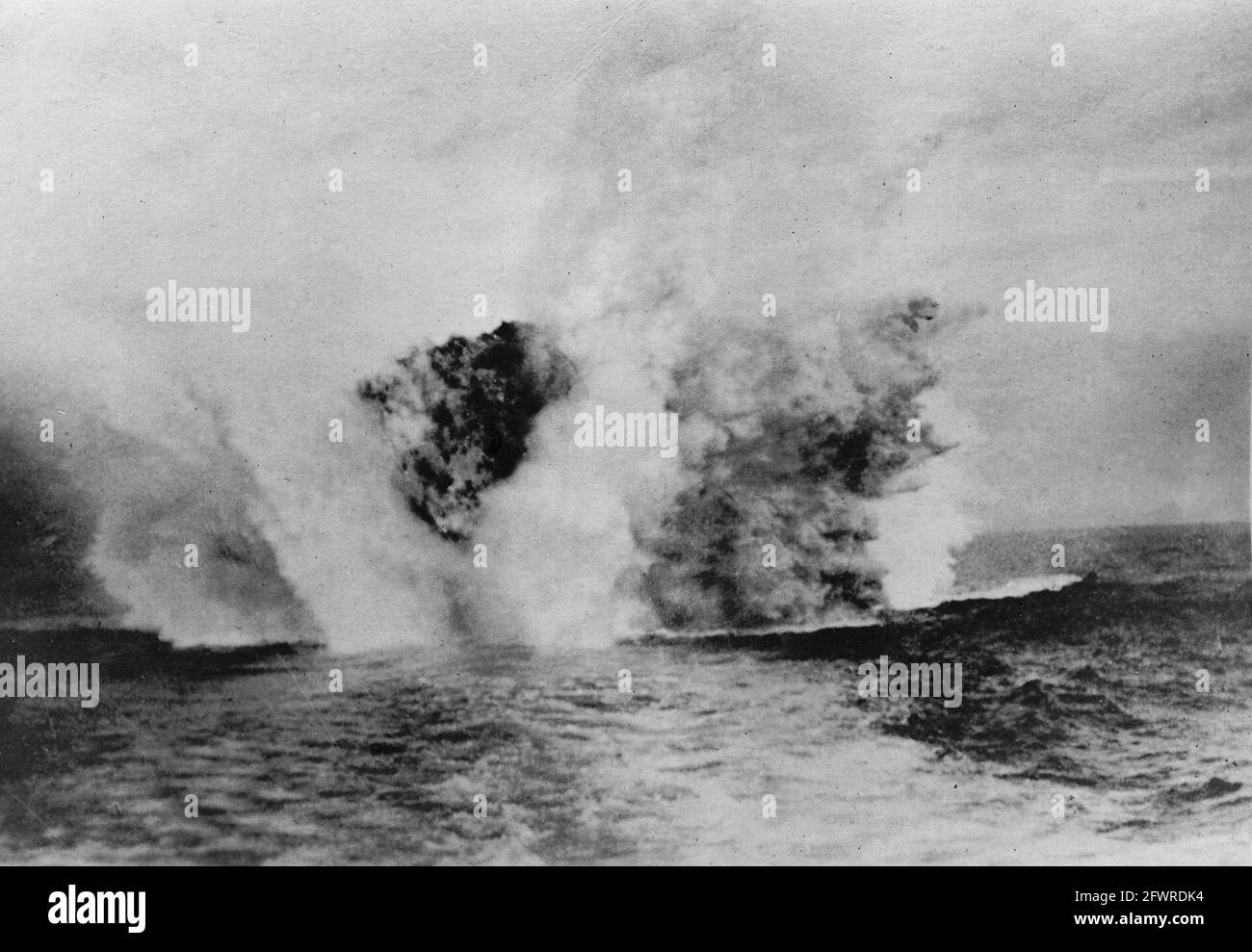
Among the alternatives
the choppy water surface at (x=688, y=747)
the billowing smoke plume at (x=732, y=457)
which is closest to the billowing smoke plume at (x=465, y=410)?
the billowing smoke plume at (x=732, y=457)

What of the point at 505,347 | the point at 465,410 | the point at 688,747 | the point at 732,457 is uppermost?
the point at 505,347

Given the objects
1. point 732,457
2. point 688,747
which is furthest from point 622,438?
point 688,747

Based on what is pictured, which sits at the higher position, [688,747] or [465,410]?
[465,410]

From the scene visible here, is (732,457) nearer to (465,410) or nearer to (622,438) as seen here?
(622,438)

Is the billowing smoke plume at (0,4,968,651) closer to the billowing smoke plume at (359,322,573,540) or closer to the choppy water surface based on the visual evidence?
the billowing smoke plume at (359,322,573,540)

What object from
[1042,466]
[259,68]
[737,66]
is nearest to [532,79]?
[737,66]

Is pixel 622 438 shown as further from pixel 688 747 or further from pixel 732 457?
pixel 688 747
